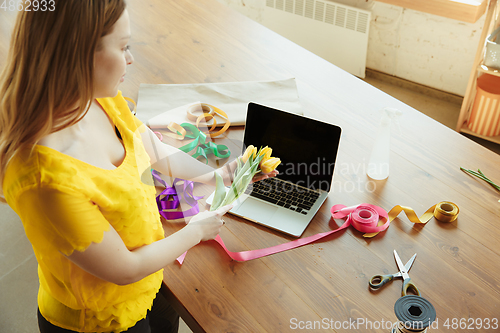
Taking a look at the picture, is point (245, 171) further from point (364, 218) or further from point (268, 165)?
point (364, 218)

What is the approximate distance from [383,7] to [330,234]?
259 cm

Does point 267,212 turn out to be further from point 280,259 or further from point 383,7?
point 383,7

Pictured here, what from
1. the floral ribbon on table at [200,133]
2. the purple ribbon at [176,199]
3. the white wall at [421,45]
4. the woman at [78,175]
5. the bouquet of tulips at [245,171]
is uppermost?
the woman at [78,175]

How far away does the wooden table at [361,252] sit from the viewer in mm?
987

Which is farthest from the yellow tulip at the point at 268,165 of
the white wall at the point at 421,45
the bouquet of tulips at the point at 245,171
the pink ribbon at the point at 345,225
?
the white wall at the point at 421,45

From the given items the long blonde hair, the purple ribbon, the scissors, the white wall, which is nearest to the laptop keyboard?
the purple ribbon

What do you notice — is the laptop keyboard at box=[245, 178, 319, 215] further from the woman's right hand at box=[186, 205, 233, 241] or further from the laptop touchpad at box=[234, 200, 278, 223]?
the woman's right hand at box=[186, 205, 233, 241]

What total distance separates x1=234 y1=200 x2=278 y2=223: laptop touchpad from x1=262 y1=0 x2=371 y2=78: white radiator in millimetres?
2437

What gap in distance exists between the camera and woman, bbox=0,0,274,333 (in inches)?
28.3

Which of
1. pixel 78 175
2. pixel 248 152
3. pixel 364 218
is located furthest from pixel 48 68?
pixel 364 218

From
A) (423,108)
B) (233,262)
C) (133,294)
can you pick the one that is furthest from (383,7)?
(133,294)

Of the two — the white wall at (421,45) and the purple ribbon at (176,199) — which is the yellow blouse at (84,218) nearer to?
the purple ribbon at (176,199)

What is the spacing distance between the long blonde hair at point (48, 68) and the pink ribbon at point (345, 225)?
521 millimetres

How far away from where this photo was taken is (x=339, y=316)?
98 centimetres
